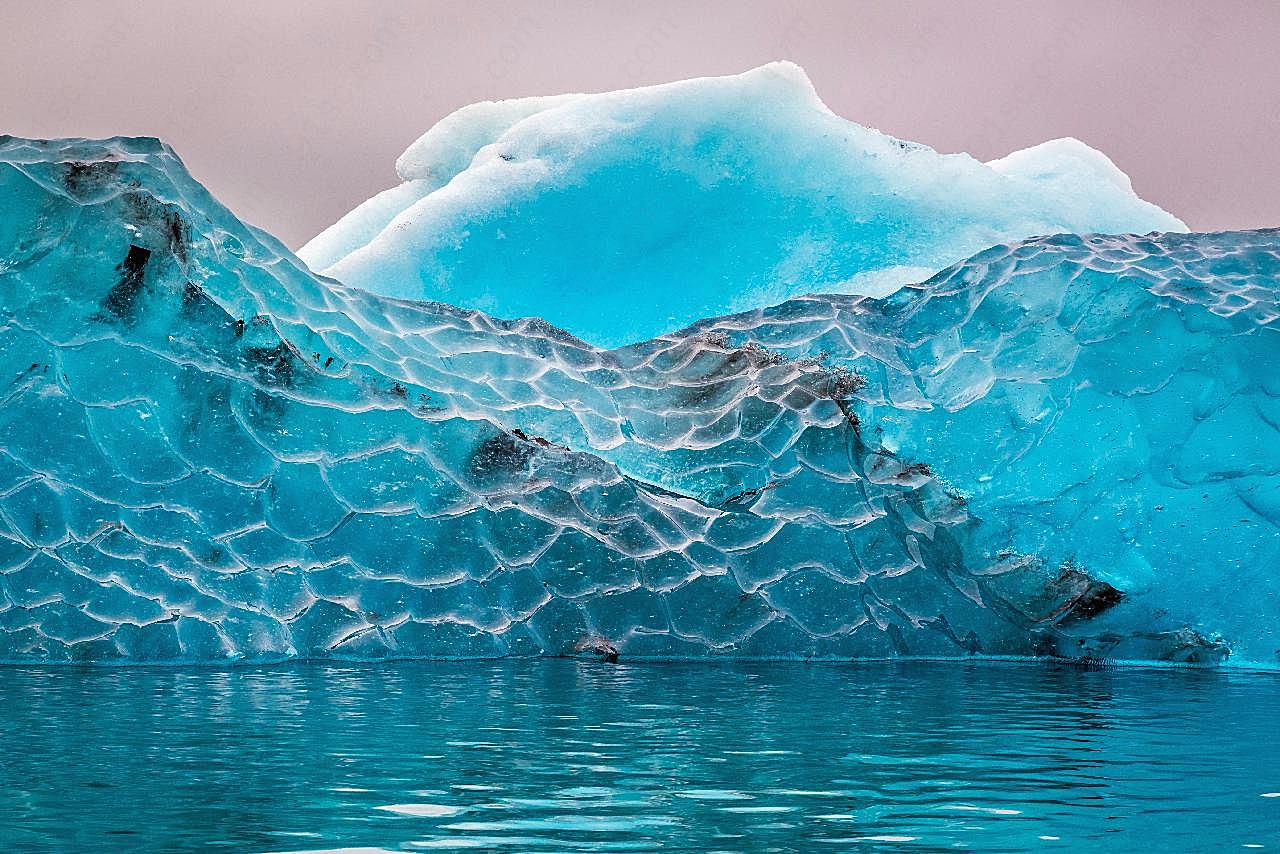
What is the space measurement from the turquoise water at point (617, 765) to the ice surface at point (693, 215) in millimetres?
4639

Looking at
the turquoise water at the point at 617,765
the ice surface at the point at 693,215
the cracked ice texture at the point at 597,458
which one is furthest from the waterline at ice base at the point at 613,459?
the ice surface at the point at 693,215

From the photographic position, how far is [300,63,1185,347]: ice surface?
916 cm

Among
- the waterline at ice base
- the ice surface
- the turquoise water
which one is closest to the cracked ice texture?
the waterline at ice base

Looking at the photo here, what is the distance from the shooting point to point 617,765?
9.82ft

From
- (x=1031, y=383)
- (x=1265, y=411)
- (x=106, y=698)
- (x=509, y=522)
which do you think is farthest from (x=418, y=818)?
(x=1265, y=411)

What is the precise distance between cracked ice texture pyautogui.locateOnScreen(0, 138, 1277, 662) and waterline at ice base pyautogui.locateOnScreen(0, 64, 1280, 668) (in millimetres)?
13

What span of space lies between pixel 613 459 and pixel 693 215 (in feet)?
10.6

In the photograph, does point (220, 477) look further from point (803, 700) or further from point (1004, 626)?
point (1004, 626)

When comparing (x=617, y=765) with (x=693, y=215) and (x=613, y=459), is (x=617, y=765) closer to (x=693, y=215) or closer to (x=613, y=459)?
(x=613, y=459)

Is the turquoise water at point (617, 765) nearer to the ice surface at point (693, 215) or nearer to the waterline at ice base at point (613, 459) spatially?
the waterline at ice base at point (613, 459)

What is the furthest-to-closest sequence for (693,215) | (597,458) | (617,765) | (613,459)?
1. (693,215)
2. (613,459)
3. (597,458)
4. (617,765)

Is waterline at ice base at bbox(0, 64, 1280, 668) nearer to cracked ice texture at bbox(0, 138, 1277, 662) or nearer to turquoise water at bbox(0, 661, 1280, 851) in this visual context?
cracked ice texture at bbox(0, 138, 1277, 662)

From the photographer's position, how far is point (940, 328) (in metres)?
7.21

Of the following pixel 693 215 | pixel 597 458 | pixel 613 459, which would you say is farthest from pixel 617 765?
pixel 693 215
